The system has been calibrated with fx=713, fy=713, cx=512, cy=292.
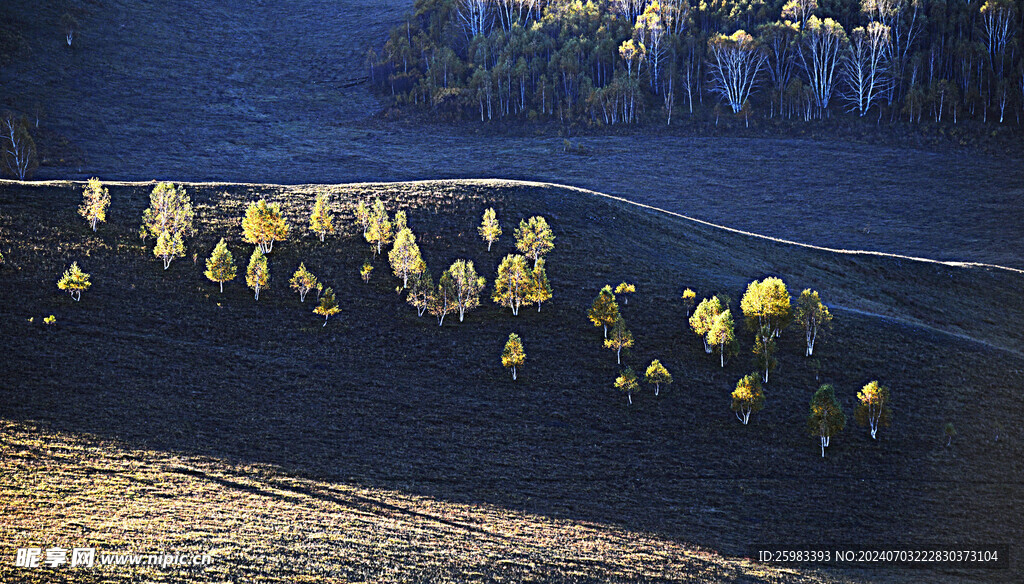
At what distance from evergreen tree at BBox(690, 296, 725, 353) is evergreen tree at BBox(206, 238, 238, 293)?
103 feet

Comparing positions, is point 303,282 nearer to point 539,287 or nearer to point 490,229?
point 490,229

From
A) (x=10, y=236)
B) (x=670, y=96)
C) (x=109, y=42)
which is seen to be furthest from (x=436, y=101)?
(x=10, y=236)

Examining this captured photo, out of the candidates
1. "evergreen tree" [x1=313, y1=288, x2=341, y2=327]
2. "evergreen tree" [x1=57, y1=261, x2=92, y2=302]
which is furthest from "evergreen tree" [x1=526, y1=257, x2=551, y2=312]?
"evergreen tree" [x1=57, y1=261, x2=92, y2=302]

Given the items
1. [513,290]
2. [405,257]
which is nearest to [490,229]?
[405,257]

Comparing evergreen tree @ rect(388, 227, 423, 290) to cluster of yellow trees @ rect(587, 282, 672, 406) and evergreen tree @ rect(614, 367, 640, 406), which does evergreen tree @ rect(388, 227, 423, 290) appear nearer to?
cluster of yellow trees @ rect(587, 282, 672, 406)

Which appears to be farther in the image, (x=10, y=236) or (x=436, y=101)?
(x=436, y=101)

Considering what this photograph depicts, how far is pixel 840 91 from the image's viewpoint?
352 feet

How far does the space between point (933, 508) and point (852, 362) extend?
12.6 meters

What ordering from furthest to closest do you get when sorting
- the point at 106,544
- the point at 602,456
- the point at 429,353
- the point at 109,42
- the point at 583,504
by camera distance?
the point at 109,42 → the point at 429,353 → the point at 602,456 → the point at 583,504 → the point at 106,544

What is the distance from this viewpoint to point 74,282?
46406 mm

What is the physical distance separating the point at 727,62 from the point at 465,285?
77421 millimetres

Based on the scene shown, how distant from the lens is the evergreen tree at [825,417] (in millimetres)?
38688

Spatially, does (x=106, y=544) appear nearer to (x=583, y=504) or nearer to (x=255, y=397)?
(x=255, y=397)

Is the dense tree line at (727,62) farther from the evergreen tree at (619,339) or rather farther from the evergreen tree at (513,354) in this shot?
the evergreen tree at (513,354)
